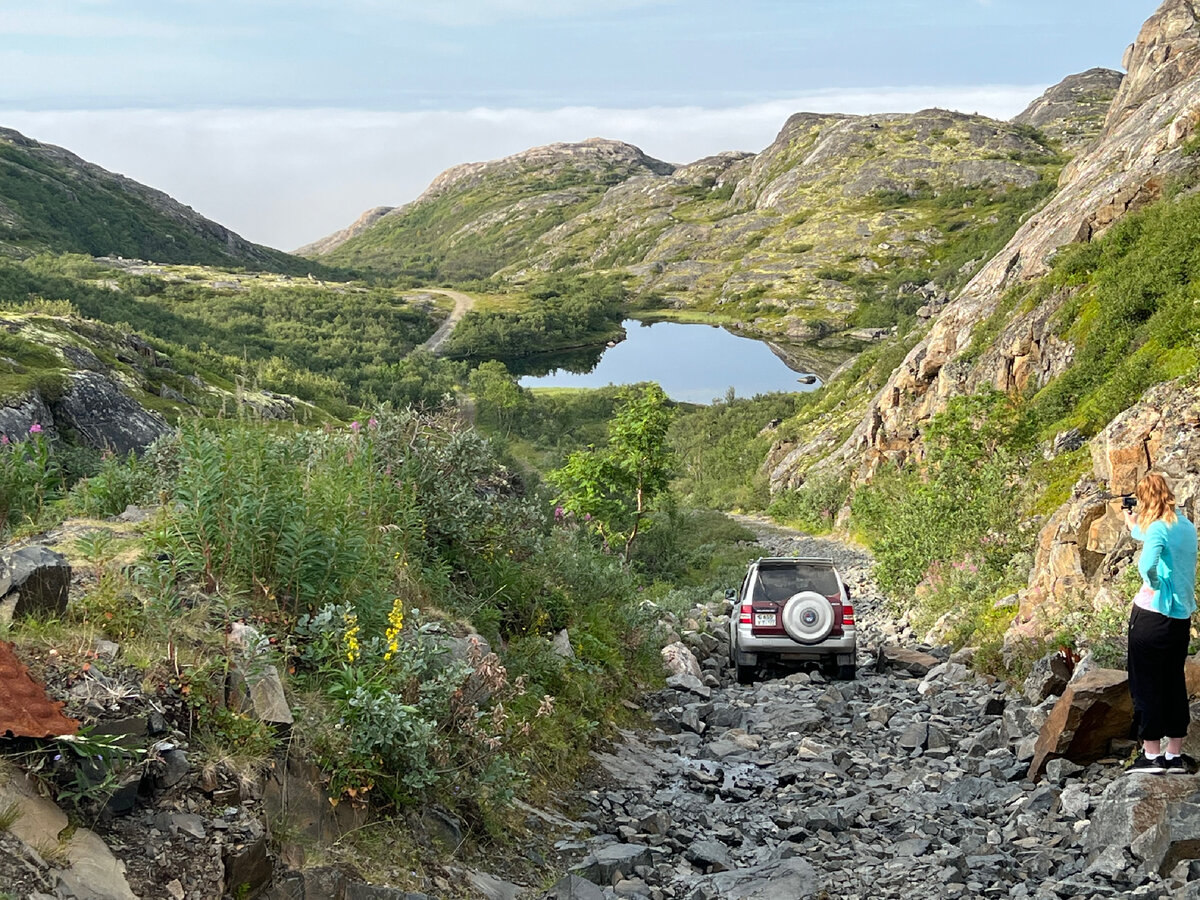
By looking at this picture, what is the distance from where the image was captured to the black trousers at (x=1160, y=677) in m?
6.95

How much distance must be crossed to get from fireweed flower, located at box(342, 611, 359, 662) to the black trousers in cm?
583

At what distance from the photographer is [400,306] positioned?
427 ft

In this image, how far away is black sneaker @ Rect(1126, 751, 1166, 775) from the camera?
6710mm

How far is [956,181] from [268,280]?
114 meters

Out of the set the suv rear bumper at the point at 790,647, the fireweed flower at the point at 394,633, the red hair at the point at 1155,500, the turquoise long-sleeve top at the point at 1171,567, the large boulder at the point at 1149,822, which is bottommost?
the suv rear bumper at the point at 790,647

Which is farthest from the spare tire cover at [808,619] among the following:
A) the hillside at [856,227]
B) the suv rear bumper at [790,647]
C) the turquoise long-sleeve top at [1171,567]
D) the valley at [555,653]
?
the hillside at [856,227]

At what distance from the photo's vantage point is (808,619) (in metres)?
13.2

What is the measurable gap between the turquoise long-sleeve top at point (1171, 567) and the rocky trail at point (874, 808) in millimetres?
1275

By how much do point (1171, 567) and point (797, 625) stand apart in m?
6.60

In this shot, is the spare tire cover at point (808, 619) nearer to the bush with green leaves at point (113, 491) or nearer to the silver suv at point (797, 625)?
the silver suv at point (797, 625)

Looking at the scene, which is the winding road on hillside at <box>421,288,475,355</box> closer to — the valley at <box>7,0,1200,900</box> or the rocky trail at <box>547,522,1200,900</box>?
the valley at <box>7,0,1200,900</box>

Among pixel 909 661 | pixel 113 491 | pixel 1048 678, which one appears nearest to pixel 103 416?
pixel 113 491

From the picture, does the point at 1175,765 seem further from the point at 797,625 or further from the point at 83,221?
the point at 83,221

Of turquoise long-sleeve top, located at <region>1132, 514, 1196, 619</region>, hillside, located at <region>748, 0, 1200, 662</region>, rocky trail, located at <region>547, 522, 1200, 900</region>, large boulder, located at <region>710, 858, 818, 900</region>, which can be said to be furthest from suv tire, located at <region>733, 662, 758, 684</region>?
large boulder, located at <region>710, 858, 818, 900</region>
